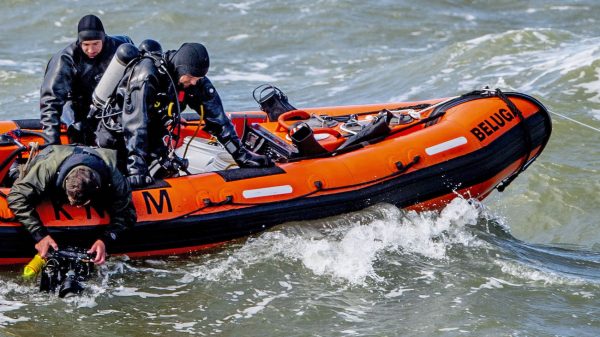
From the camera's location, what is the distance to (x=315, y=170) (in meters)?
7.02

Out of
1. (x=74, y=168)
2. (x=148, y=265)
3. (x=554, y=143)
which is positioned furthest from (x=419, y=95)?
(x=74, y=168)

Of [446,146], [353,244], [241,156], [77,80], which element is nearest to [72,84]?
[77,80]

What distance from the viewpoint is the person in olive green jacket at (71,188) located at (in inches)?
221

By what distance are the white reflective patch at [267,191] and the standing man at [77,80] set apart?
1.20 meters

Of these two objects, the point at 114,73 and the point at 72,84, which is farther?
the point at 72,84

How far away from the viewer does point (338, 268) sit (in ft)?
21.3

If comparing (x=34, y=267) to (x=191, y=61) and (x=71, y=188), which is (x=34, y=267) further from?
(x=191, y=61)

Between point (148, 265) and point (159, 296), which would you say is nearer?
point (159, 296)

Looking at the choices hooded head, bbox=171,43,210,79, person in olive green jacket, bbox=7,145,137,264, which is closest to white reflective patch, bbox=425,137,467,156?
hooded head, bbox=171,43,210,79

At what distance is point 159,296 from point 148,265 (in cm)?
44

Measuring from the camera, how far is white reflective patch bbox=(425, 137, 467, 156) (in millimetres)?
7285

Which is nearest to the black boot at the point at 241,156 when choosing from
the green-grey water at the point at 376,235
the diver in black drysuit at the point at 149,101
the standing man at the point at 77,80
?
the diver in black drysuit at the point at 149,101

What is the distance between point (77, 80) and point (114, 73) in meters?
0.49

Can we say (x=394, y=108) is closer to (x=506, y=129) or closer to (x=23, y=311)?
(x=506, y=129)
